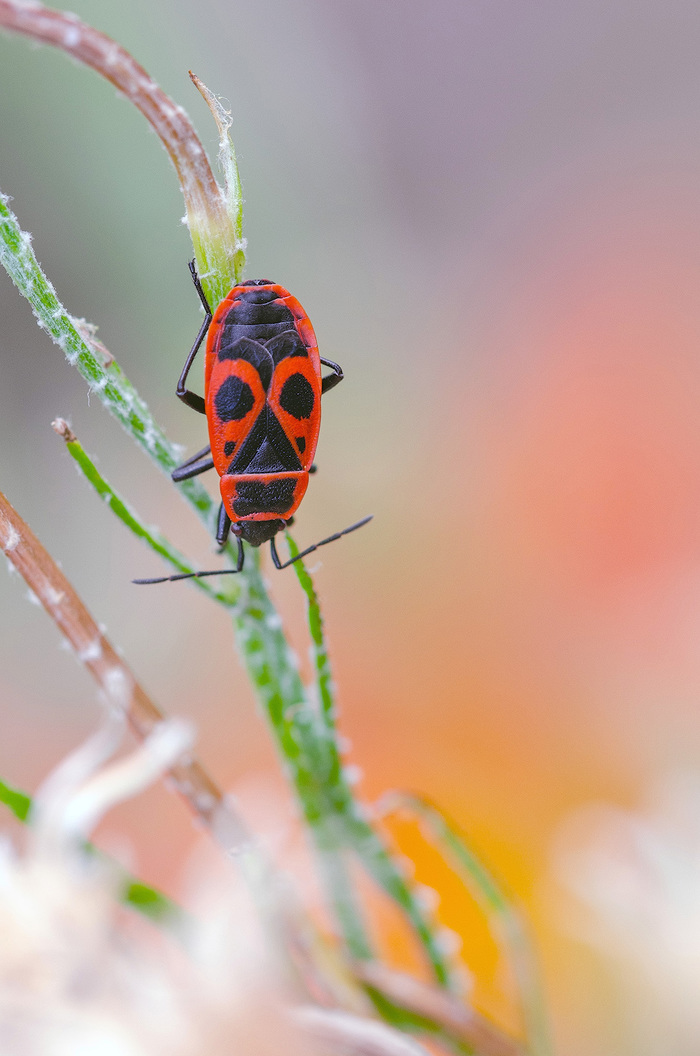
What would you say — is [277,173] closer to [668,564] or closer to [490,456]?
[490,456]

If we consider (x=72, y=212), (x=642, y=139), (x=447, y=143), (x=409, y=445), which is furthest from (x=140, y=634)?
(x=642, y=139)

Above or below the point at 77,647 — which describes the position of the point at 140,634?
above

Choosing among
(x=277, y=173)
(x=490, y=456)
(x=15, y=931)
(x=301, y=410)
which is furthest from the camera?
(x=277, y=173)

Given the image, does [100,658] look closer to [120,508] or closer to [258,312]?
[120,508]

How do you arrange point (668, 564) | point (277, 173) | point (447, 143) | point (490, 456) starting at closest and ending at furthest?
point (668, 564)
point (490, 456)
point (277, 173)
point (447, 143)

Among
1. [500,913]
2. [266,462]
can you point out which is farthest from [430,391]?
[500,913]

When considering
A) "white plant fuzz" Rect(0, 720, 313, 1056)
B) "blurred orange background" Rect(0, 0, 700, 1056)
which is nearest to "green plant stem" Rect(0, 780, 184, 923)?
"white plant fuzz" Rect(0, 720, 313, 1056)

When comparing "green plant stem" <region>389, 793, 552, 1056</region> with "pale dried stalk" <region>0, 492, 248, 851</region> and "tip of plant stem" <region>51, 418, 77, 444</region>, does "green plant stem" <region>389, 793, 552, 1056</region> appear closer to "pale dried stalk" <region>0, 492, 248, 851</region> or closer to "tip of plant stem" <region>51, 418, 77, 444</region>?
"pale dried stalk" <region>0, 492, 248, 851</region>
